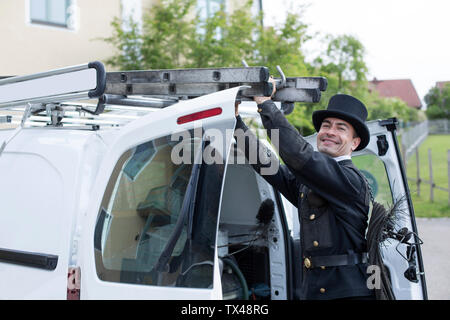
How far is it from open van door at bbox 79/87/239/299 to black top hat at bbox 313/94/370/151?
107 cm

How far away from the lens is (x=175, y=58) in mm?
10000

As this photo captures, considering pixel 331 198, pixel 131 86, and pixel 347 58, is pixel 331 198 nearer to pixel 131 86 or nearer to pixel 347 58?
pixel 131 86

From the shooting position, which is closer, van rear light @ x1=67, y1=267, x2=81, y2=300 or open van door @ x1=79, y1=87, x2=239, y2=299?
open van door @ x1=79, y1=87, x2=239, y2=299

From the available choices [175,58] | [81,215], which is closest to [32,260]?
[81,215]

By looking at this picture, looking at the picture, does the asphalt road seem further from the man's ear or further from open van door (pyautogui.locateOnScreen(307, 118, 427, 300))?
the man's ear

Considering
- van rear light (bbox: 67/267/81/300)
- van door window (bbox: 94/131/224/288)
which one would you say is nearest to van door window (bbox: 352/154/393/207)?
van door window (bbox: 94/131/224/288)

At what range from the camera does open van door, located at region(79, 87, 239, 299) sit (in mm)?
1956

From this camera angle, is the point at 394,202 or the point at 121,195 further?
the point at 394,202

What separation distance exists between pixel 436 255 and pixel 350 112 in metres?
6.39

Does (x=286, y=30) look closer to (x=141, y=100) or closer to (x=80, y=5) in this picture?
(x=80, y=5)

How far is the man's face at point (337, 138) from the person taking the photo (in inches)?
110

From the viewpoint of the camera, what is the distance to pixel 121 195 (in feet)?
7.36

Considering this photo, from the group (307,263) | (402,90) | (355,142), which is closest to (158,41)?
(355,142)
